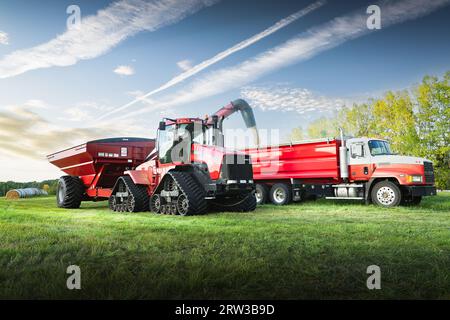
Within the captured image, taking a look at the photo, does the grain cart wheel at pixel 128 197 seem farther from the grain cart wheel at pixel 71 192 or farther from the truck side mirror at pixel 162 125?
the truck side mirror at pixel 162 125

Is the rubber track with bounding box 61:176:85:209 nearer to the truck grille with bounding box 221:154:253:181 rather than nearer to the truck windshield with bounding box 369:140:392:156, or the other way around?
the truck grille with bounding box 221:154:253:181

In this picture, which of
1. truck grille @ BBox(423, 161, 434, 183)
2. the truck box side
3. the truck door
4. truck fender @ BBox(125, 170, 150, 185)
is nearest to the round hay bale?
truck fender @ BBox(125, 170, 150, 185)

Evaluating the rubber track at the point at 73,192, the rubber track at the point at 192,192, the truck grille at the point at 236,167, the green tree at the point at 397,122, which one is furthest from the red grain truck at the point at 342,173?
the green tree at the point at 397,122

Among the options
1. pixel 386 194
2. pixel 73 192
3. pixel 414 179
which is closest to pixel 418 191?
pixel 414 179

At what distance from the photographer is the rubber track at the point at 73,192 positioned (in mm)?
15594

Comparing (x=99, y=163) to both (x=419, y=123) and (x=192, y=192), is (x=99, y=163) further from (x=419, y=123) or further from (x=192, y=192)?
(x=419, y=123)

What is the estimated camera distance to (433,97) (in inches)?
1014

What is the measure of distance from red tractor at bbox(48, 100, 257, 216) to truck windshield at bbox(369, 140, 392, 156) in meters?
5.81

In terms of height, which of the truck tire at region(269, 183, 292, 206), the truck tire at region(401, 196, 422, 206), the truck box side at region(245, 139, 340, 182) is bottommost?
the truck tire at region(401, 196, 422, 206)

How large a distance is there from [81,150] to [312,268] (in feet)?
39.1

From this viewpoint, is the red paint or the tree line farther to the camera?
the tree line

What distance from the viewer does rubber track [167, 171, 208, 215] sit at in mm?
10953

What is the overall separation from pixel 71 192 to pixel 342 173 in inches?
424
